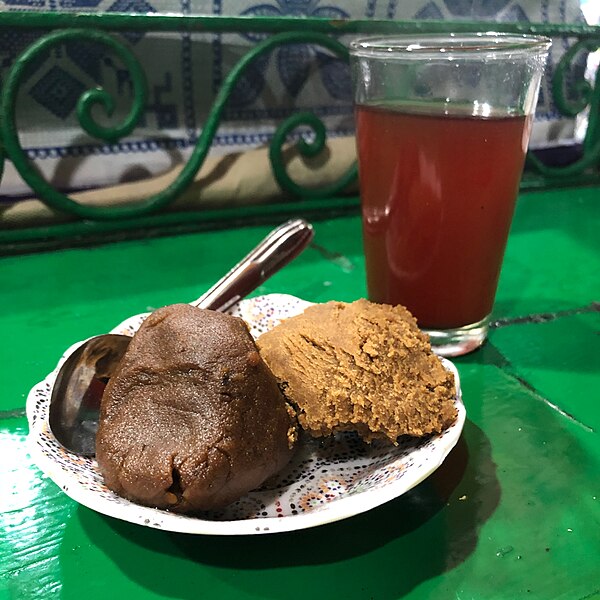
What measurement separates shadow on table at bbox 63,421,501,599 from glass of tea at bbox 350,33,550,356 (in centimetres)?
32

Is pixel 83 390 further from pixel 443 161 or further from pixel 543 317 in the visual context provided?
pixel 543 317

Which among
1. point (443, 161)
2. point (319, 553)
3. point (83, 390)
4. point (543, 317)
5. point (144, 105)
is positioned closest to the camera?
point (319, 553)

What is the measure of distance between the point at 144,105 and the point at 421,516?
995 mm

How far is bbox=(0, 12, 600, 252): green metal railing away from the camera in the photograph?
3.78 feet

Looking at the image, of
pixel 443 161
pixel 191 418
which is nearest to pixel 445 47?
pixel 443 161

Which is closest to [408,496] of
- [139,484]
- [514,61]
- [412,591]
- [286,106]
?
[412,591]

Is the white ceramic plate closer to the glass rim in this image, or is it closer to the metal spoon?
the metal spoon

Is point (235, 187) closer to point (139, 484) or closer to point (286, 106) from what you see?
point (286, 106)

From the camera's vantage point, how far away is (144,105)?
4.17ft

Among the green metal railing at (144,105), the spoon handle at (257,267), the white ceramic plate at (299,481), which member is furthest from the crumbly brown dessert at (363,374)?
the green metal railing at (144,105)

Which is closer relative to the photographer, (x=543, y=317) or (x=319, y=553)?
(x=319, y=553)

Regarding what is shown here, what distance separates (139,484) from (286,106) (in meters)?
1.20

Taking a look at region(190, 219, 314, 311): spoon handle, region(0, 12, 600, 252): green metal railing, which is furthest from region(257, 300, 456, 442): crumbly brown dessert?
region(0, 12, 600, 252): green metal railing

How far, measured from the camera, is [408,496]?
2.00 ft
